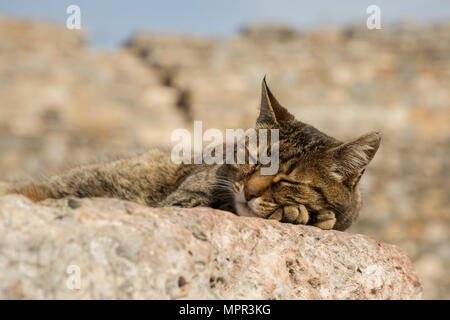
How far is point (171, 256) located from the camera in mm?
2146

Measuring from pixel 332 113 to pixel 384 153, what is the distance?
82.0 inches

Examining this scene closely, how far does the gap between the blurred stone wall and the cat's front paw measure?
7336mm

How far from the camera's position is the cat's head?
10.4 ft

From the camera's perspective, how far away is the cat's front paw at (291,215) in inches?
121

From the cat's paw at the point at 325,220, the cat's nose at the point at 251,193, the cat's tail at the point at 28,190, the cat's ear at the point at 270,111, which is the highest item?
the cat's ear at the point at 270,111

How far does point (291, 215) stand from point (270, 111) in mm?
893

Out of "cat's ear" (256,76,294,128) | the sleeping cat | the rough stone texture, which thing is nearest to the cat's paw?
the sleeping cat

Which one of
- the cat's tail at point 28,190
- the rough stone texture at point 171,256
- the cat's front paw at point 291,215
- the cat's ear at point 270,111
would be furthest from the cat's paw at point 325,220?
the cat's tail at point 28,190

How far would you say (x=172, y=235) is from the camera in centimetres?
224

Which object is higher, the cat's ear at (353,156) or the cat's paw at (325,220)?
the cat's ear at (353,156)

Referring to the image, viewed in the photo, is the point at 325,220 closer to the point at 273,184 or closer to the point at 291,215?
the point at 291,215

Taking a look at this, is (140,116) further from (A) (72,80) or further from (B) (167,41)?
(B) (167,41)

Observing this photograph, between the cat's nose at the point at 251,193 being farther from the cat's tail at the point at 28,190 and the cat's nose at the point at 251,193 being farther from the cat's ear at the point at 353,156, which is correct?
the cat's tail at the point at 28,190

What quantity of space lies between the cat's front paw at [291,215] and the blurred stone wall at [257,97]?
7336mm
